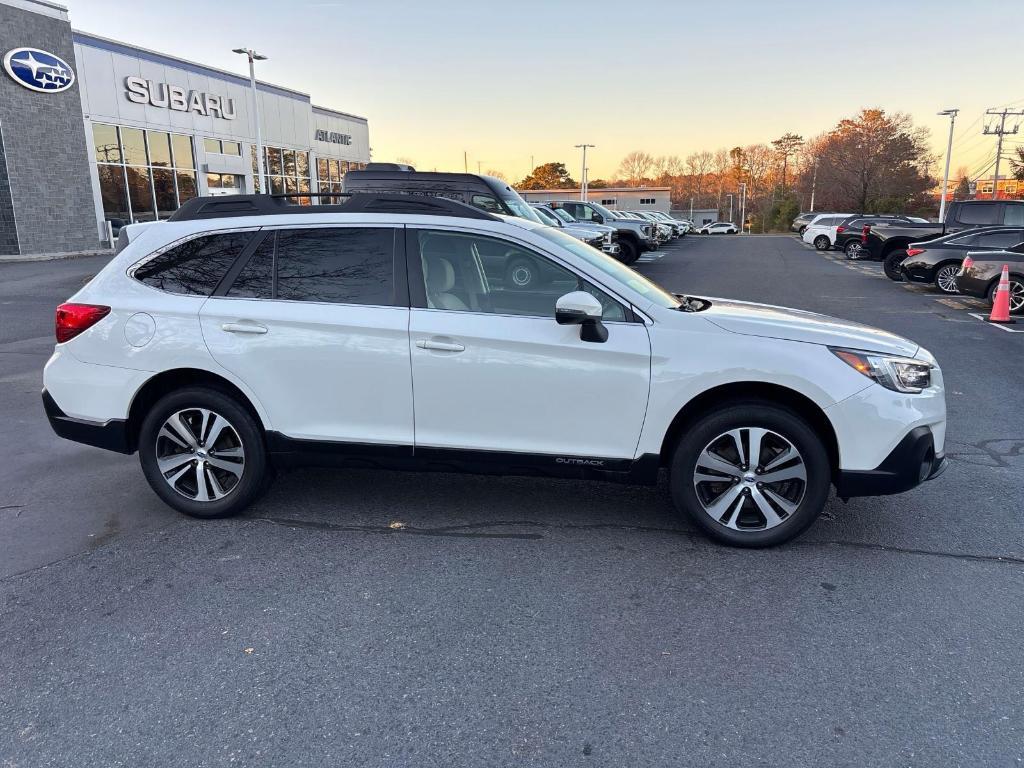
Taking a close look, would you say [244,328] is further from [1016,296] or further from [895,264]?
[895,264]

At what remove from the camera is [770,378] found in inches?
147

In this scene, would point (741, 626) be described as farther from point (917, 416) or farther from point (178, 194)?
point (178, 194)

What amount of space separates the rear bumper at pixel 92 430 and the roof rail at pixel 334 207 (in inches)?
51.0

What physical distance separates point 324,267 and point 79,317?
1.46 metres

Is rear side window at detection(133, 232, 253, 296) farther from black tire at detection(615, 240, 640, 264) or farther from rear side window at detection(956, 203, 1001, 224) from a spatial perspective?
black tire at detection(615, 240, 640, 264)

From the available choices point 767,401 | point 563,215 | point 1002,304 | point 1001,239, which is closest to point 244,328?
point 767,401

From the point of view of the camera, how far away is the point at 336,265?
4184 mm

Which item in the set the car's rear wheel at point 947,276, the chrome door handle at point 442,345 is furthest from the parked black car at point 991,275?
the chrome door handle at point 442,345

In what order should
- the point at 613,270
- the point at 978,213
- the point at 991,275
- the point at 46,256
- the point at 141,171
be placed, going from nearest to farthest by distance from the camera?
the point at 613,270 < the point at 991,275 < the point at 978,213 < the point at 46,256 < the point at 141,171

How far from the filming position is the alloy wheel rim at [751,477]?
12.5 feet

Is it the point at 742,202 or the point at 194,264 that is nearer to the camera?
the point at 194,264

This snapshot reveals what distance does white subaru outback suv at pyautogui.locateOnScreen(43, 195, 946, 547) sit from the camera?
3777 millimetres

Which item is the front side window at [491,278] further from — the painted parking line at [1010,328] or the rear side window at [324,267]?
the painted parking line at [1010,328]

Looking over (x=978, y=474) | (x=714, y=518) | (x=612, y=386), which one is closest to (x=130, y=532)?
(x=612, y=386)
